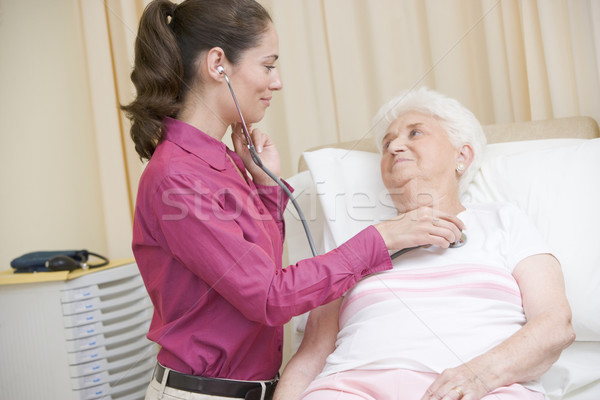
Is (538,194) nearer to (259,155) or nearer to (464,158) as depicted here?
(464,158)

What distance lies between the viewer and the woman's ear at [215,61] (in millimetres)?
1205

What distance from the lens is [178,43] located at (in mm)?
1249

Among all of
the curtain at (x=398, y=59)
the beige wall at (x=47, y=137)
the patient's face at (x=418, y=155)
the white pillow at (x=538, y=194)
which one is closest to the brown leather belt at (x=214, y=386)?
the white pillow at (x=538, y=194)

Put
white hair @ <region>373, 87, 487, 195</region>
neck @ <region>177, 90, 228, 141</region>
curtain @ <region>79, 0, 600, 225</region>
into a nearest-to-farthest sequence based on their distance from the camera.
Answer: neck @ <region>177, 90, 228, 141</region>
white hair @ <region>373, 87, 487, 195</region>
curtain @ <region>79, 0, 600, 225</region>

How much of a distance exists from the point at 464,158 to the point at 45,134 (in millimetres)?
1915

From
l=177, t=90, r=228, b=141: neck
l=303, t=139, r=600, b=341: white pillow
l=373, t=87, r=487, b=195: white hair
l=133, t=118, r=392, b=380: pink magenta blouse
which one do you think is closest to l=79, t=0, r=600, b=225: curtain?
l=303, t=139, r=600, b=341: white pillow

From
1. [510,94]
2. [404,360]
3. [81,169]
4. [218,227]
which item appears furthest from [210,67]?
[81,169]

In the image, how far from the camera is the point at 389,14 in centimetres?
217

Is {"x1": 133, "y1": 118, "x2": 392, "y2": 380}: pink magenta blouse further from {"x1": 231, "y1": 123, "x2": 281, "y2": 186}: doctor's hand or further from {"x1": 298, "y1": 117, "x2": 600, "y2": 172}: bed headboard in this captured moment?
{"x1": 298, "y1": 117, "x2": 600, "y2": 172}: bed headboard

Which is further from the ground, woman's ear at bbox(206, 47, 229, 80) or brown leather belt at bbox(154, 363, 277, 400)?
woman's ear at bbox(206, 47, 229, 80)

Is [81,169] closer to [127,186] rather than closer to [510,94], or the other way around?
[127,186]

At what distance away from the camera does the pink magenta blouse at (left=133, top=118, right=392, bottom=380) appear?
106 cm

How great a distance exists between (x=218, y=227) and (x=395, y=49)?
1409 millimetres

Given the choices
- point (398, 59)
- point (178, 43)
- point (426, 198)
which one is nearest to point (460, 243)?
point (426, 198)
